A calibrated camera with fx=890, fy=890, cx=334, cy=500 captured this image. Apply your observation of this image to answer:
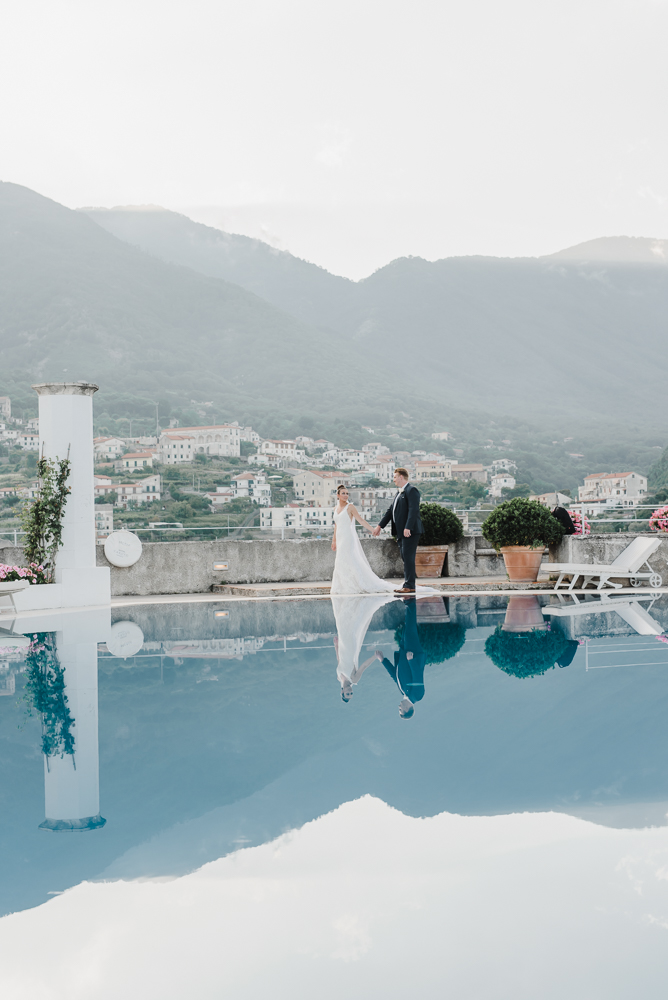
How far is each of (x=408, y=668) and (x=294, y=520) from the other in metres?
7.60

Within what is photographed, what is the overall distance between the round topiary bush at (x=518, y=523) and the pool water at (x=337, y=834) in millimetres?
5944

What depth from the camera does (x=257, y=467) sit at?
5528cm

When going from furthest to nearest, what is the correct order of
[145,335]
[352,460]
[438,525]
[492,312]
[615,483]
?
1. [492,312]
2. [145,335]
3. [615,483]
4. [352,460]
5. [438,525]

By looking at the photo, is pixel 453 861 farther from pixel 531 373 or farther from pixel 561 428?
pixel 531 373

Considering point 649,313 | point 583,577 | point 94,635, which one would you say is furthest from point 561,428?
point 94,635

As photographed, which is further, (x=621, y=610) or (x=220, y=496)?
(x=220, y=496)

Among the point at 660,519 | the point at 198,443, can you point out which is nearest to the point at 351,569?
the point at 660,519

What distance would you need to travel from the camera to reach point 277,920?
2430mm

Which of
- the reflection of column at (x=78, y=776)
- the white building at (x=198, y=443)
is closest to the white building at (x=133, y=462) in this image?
the white building at (x=198, y=443)

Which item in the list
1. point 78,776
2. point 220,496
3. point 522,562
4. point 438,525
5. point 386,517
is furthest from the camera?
point 220,496

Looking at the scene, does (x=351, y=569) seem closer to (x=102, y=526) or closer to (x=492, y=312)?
(x=102, y=526)

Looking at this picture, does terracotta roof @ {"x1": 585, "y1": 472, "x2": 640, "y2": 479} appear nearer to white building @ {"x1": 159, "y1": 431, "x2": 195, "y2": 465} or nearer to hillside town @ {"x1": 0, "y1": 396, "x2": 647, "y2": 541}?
hillside town @ {"x1": 0, "y1": 396, "x2": 647, "y2": 541}

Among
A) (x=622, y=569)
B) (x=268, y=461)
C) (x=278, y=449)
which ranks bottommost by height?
(x=622, y=569)

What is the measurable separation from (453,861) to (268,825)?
0.67 meters
